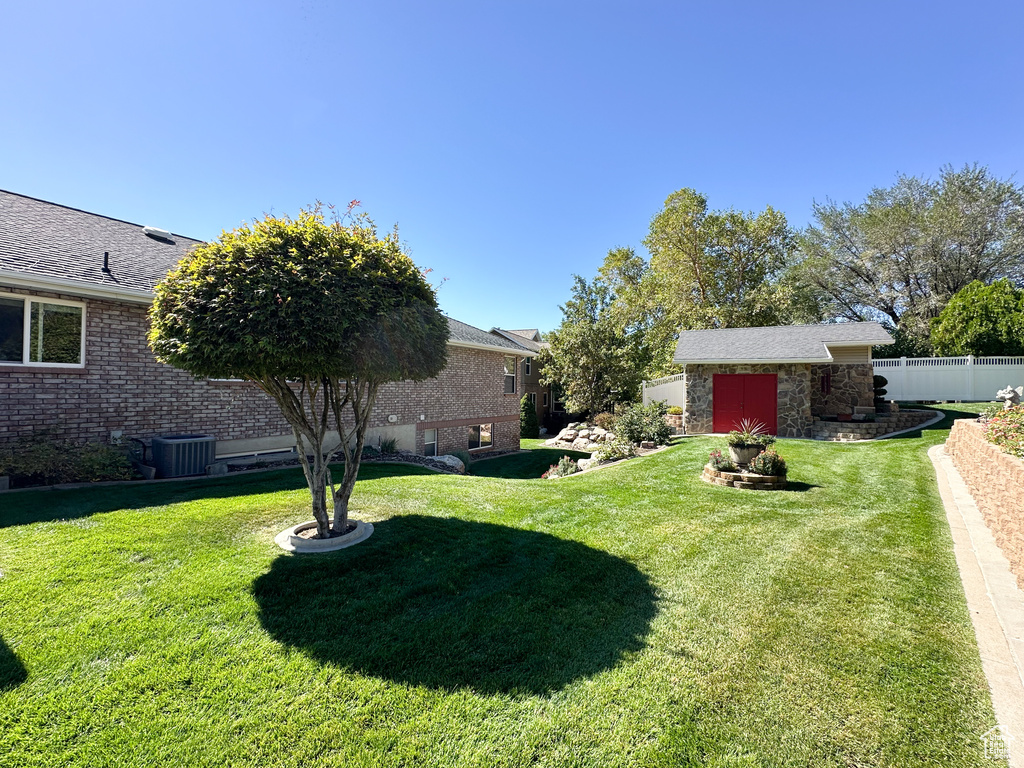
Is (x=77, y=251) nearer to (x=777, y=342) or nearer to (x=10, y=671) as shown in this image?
(x=10, y=671)

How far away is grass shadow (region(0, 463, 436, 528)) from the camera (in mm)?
5234

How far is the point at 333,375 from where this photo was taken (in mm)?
4301

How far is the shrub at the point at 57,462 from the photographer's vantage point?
6363 mm

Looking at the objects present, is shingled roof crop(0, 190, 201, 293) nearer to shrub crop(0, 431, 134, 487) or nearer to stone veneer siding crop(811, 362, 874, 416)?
shrub crop(0, 431, 134, 487)

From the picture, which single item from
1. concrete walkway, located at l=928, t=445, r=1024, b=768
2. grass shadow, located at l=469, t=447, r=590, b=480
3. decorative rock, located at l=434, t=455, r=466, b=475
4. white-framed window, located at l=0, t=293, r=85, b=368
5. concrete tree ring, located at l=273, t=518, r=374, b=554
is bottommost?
grass shadow, located at l=469, t=447, r=590, b=480

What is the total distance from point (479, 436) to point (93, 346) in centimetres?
1207

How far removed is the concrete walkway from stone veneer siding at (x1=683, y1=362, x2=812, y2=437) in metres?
8.09

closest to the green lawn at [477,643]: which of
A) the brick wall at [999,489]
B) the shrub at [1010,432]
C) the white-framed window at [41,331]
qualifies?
the brick wall at [999,489]

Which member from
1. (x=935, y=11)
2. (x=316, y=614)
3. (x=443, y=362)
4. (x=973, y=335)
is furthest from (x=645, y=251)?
(x=316, y=614)

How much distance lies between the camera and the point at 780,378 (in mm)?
14422

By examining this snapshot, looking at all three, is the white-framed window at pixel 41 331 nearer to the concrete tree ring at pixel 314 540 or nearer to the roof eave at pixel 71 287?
the roof eave at pixel 71 287

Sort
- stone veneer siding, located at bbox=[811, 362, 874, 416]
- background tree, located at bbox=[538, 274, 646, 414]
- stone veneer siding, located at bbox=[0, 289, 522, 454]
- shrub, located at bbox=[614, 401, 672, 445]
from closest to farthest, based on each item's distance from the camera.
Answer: stone veneer siding, located at bbox=[0, 289, 522, 454], shrub, located at bbox=[614, 401, 672, 445], stone veneer siding, located at bbox=[811, 362, 874, 416], background tree, located at bbox=[538, 274, 646, 414]

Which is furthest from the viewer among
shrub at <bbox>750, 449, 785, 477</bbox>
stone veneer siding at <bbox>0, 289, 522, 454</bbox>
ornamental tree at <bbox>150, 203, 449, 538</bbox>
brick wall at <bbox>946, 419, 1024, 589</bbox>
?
shrub at <bbox>750, 449, 785, 477</bbox>

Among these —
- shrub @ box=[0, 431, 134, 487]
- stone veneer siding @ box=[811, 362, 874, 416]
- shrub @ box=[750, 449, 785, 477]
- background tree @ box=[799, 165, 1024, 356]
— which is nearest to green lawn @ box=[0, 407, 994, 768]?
shrub @ box=[0, 431, 134, 487]
